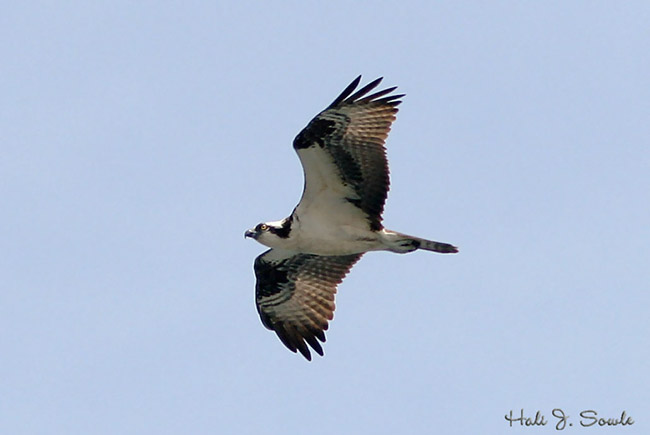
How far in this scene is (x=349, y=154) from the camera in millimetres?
13039

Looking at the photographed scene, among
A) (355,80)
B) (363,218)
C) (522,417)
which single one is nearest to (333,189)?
(363,218)

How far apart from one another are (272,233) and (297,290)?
5.65 feet

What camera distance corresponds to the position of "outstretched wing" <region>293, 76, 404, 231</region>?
12.9 meters

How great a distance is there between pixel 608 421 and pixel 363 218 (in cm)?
392

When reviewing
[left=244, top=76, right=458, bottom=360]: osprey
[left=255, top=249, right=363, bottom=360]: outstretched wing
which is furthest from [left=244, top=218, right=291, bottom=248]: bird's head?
[left=255, top=249, right=363, bottom=360]: outstretched wing

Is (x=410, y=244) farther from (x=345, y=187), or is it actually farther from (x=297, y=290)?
(x=297, y=290)

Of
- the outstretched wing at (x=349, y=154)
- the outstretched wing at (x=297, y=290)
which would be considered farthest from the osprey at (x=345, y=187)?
the outstretched wing at (x=297, y=290)

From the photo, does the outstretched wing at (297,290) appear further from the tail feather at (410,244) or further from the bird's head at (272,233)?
→ the tail feather at (410,244)

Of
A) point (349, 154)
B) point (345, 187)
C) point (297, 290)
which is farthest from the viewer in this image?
point (297, 290)

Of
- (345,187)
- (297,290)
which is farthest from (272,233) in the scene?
(297,290)

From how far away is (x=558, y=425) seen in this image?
12055 mm

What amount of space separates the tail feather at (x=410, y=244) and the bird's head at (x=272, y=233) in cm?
128

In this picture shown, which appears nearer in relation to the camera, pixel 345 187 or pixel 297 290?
pixel 345 187

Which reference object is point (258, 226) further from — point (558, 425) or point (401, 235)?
point (558, 425)
